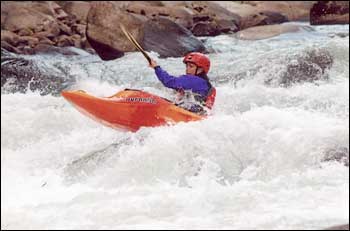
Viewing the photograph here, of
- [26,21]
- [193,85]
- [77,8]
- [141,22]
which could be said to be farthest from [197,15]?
[193,85]

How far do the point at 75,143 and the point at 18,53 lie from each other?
6478 millimetres

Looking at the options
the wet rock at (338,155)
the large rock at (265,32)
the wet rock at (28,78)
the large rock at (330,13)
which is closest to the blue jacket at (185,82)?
the wet rock at (338,155)

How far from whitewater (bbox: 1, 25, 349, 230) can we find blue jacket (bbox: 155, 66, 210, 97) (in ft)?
0.96

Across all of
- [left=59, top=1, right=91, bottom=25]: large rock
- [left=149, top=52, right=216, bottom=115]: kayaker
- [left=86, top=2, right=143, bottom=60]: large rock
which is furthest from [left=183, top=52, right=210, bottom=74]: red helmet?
[left=59, top=1, right=91, bottom=25]: large rock

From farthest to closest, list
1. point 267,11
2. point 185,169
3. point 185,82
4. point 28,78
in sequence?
point 267,11
point 28,78
point 185,82
point 185,169

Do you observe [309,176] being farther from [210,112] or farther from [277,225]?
[210,112]

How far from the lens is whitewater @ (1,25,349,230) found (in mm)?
2965

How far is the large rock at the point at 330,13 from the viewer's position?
16.1 m

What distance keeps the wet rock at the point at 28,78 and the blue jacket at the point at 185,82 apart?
3110mm

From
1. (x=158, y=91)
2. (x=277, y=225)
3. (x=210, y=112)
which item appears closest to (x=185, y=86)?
(x=210, y=112)

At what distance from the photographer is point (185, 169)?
150 inches

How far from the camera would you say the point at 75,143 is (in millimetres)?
4770

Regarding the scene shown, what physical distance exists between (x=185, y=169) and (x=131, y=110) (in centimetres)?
105

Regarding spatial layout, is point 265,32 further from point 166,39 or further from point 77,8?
point 77,8
